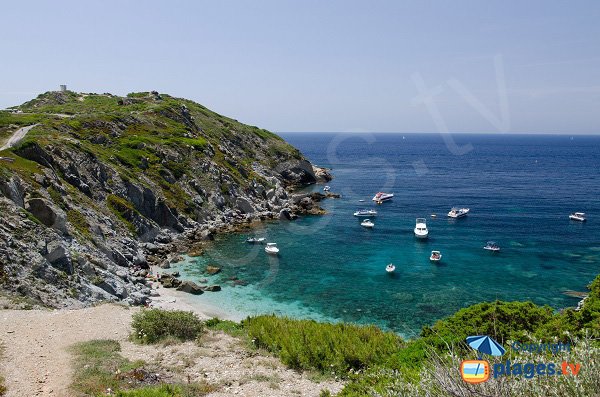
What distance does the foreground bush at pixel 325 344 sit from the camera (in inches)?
783


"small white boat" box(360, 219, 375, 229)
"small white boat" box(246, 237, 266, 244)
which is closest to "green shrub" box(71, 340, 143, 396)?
"small white boat" box(246, 237, 266, 244)

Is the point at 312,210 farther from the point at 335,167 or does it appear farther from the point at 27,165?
the point at 335,167

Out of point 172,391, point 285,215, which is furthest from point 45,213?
point 285,215

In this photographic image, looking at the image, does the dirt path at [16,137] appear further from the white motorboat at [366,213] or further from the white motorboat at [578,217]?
the white motorboat at [578,217]

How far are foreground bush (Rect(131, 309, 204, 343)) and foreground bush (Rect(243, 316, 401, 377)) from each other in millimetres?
3464

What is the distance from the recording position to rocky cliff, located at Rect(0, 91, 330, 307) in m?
35.0

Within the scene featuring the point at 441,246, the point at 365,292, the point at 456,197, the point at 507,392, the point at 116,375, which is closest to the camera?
the point at 507,392

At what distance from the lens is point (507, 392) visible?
345 inches

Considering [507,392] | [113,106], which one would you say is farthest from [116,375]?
[113,106]

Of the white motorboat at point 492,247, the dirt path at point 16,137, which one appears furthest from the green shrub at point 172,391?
the white motorboat at point 492,247

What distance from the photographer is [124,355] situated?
2056cm

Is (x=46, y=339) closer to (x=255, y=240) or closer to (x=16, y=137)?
(x=255, y=240)

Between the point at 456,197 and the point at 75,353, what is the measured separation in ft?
303

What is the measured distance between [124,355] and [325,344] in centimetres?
1019
